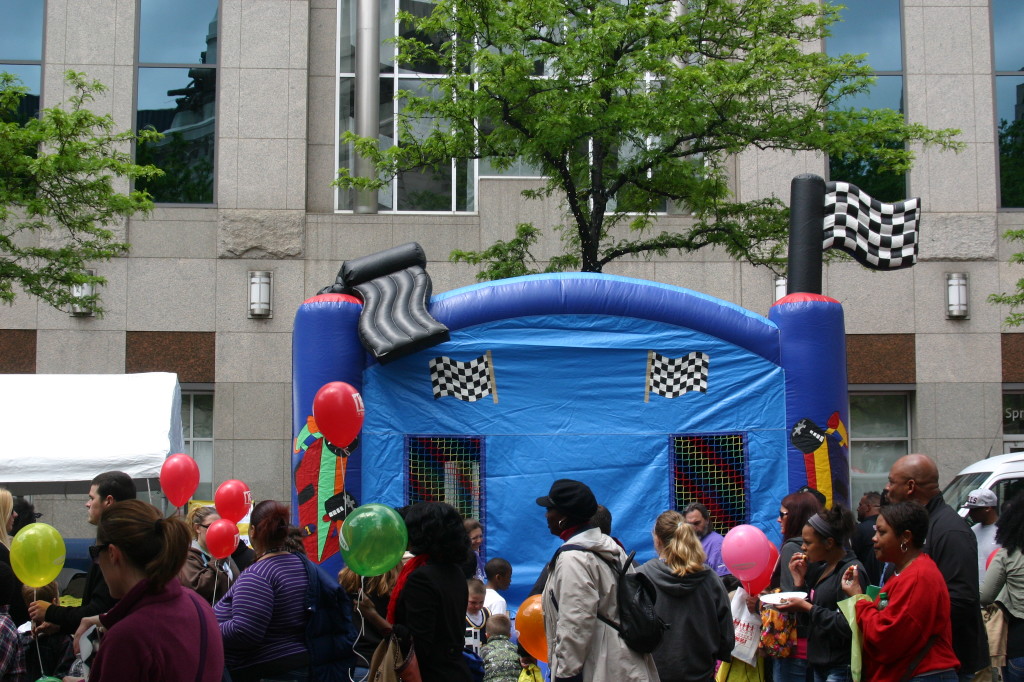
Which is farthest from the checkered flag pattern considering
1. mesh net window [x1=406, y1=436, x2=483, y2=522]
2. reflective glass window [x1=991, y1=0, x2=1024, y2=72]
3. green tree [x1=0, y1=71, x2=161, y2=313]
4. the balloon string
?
reflective glass window [x1=991, y1=0, x2=1024, y2=72]

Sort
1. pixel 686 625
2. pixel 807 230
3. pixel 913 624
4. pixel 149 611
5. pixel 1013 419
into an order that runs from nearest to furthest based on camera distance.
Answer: pixel 149 611 < pixel 913 624 < pixel 686 625 < pixel 807 230 < pixel 1013 419

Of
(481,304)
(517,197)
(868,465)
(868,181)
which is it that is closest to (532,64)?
(481,304)

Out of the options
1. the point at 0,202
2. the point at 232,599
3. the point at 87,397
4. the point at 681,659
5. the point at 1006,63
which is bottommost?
the point at 681,659

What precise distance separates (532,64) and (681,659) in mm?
8453

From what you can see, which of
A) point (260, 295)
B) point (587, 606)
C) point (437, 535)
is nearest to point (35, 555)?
point (437, 535)

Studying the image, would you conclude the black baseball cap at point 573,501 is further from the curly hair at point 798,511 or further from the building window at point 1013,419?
the building window at point 1013,419

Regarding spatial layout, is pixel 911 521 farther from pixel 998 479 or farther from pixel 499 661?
pixel 998 479

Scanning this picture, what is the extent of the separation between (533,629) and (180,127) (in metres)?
14.0

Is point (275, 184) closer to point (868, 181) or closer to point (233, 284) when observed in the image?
point (233, 284)

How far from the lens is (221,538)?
6871mm

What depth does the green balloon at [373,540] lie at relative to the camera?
530cm

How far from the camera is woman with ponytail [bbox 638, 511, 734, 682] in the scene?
5785 millimetres

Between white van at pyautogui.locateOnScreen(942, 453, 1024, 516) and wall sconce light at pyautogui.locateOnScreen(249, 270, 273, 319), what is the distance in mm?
10161

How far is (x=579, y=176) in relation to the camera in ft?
45.3
